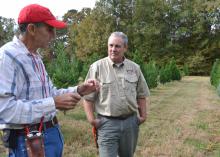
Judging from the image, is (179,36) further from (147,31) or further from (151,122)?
(151,122)

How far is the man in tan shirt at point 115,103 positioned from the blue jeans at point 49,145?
4.63 feet

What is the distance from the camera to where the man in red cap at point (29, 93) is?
A: 2666mm

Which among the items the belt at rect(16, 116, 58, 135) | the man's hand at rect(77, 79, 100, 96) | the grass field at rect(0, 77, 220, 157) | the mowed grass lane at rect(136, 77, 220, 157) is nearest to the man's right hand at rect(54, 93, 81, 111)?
the belt at rect(16, 116, 58, 135)

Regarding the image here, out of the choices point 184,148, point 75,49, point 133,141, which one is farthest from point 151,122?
point 75,49

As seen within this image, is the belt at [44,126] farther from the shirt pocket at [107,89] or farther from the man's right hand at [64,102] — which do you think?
the shirt pocket at [107,89]

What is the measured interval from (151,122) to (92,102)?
21.1ft

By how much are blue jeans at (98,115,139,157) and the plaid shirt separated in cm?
162

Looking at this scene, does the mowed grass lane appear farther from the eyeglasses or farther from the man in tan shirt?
the eyeglasses

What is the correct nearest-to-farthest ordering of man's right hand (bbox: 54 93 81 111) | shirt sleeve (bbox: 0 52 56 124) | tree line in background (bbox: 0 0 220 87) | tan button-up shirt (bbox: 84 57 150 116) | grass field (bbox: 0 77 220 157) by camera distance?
shirt sleeve (bbox: 0 52 56 124) < man's right hand (bbox: 54 93 81 111) < tan button-up shirt (bbox: 84 57 150 116) < grass field (bbox: 0 77 220 157) < tree line in background (bbox: 0 0 220 87)

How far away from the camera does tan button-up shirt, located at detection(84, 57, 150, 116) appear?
446cm

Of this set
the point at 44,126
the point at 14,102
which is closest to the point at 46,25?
the point at 14,102

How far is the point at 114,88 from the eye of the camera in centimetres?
449

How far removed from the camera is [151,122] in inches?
428

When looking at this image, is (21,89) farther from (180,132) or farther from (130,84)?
(180,132)
